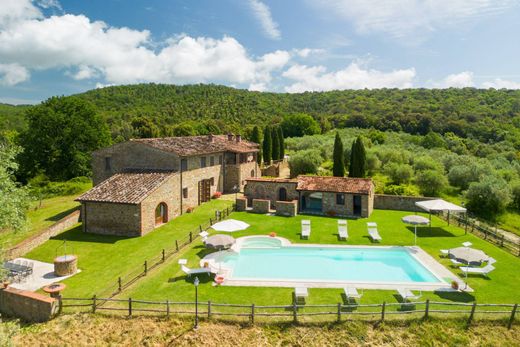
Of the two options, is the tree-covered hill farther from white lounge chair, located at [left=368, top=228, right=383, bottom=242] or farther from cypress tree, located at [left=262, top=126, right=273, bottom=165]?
white lounge chair, located at [left=368, top=228, right=383, bottom=242]

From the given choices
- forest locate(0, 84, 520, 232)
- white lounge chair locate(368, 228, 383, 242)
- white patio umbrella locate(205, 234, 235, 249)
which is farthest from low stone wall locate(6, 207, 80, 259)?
white lounge chair locate(368, 228, 383, 242)

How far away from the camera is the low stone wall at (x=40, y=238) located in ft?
66.9

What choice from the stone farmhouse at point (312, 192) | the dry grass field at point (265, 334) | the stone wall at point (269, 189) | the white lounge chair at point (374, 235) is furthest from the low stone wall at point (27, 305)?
the stone wall at point (269, 189)

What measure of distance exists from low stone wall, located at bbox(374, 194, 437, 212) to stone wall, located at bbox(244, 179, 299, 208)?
847 cm

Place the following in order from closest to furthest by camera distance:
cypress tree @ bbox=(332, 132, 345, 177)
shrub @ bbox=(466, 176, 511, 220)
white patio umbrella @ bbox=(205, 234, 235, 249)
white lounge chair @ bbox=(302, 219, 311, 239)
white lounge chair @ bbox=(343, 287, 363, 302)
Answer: white lounge chair @ bbox=(343, 287, 363, 302)
white patio umbrella @ bbox=(205, 234, 235, 249)
white lounge chair @ bbox=(302, 219, 311, 239)
shrub @ bbox=(466, 176, 511, 220)
cypress tree @ bbox=(332, 132, 345, 177)

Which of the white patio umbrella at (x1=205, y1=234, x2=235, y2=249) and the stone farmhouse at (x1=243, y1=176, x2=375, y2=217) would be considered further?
the stone farmhouse at (x1=243, y1=176, x2=375, y2=217)

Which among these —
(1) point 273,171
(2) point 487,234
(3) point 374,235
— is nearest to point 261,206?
(3) point 374,235

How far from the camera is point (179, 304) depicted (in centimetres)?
1435

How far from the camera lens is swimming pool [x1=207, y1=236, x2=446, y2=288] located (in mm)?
17266

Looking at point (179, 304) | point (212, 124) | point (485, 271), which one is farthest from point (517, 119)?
point (179, 304)

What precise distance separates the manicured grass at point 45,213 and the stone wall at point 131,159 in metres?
4.30

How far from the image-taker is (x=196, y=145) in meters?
34.3

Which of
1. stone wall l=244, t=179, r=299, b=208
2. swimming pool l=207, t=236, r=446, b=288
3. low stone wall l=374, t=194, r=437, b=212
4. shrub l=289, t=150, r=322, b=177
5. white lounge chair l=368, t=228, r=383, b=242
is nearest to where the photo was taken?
swimming pool l=207, t=236, r=446, b=288

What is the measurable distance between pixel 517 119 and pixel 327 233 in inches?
3337
